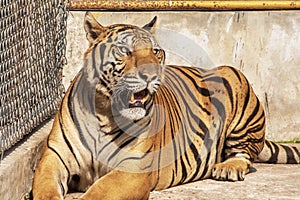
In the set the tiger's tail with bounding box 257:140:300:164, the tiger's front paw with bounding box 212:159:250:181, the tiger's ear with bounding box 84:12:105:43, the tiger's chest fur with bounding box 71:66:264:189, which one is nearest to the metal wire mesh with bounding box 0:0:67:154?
the tiger's ear with bounding box 84:12:105:43

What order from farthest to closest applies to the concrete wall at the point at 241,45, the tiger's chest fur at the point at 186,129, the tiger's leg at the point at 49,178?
the concrete wall at the point at 241,45, the tiger's chest fur at the point at 186,129, the tiger's leg at the point at 49,178

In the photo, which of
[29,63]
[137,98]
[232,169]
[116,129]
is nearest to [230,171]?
[232,169]

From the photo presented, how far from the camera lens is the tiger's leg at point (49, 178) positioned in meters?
5.41

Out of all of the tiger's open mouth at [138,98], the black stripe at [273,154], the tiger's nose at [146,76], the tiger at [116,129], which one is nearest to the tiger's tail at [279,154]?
the black stripe at [273,154]

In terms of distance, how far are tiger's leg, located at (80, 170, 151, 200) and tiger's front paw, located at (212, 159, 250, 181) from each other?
3.01ft

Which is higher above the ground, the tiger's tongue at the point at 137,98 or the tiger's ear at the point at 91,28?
the tiger's ear at the point at 91,28

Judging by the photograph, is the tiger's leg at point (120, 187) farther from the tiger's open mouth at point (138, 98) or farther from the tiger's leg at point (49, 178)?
the tiger's open mouth at point (138, 98)

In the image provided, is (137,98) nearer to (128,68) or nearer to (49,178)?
(128,68)

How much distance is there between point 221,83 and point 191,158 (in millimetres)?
706

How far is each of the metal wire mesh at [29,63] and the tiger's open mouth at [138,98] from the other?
72 centimetres

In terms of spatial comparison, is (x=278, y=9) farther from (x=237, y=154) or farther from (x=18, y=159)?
(x=18, y=159)

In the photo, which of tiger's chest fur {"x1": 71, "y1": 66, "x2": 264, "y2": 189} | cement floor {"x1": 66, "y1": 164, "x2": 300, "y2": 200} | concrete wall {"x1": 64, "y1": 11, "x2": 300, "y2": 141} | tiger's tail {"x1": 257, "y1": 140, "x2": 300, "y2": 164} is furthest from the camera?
concrete wall {"x1": 64, "y1": 11, "x2": 300, "y2": 141}

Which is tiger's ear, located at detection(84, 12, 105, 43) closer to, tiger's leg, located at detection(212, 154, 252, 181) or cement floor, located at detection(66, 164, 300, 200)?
cement floor, located at detection(66, 164, 300, 200)

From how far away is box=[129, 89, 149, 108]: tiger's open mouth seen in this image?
18.5ft
